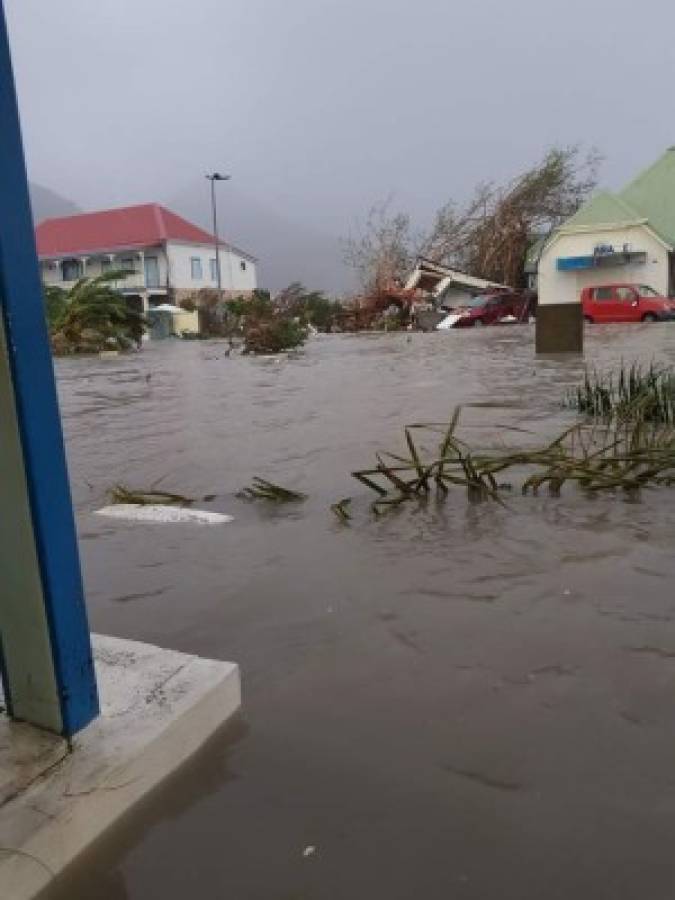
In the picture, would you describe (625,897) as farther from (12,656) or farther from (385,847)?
(12,656)

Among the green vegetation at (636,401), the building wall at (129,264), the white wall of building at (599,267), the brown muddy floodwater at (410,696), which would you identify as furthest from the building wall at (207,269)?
the brown muddy floodwater at (410,696)

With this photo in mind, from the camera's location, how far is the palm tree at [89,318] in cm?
2534

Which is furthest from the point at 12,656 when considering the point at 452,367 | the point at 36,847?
the point at 452,367

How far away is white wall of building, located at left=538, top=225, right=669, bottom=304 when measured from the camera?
35375 millimetres

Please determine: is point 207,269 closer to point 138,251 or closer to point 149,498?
point 138,251

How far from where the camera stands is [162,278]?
51312 millimetres

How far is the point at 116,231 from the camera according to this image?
53250mm

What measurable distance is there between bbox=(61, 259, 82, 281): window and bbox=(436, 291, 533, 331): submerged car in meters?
29.4

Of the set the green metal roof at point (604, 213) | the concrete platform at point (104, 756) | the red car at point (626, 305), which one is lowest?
the concrete platform at point (104, 756)

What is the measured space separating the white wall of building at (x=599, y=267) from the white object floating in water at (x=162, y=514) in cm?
3230

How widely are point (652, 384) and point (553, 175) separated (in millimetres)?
43436

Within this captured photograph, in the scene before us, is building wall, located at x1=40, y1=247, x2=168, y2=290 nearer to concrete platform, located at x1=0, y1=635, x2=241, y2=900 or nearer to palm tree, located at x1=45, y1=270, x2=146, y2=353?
palm tree, located at x1=45, y1=270, x2=146, y2=353

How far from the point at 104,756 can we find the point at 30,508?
1.90 ft

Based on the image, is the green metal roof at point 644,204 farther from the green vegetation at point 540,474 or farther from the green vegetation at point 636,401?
the green vegetation at point 540,474
